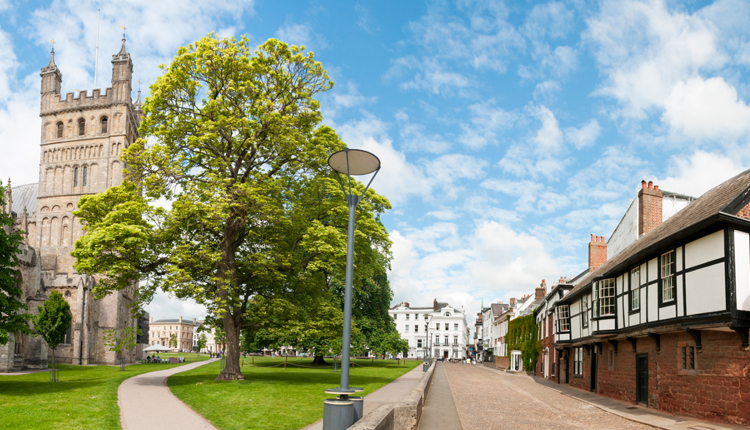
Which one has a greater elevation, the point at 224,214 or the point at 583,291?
the point at 224,214

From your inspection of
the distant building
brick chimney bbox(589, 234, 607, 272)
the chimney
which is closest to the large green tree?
brick chimney bbox(589, 234, 607, 272)

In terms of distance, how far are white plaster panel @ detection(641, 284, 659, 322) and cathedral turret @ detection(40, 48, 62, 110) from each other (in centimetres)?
6807

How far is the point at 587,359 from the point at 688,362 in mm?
12229

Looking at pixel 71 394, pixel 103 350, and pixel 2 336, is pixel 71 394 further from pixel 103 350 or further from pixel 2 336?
pixel 103 350

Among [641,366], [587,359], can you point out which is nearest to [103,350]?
[587,359]

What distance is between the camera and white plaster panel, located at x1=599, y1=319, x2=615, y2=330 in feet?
69.3

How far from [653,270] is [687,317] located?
2968 mm

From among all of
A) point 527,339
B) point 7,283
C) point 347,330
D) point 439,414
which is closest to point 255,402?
point 439,414

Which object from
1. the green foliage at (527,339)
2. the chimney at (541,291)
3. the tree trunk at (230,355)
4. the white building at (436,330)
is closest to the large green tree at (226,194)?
the tree trunk at (230,355)

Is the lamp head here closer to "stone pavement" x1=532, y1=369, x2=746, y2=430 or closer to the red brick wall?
"stone pavement" x1=532, y1=369, x2=746, y2=430

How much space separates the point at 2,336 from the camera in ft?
61.3

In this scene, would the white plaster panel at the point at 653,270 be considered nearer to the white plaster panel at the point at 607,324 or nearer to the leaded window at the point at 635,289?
the leaded window at the point at 635,289

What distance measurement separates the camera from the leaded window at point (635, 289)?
61.5ft

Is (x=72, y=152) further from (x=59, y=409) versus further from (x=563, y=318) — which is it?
(x=563, y=318)
